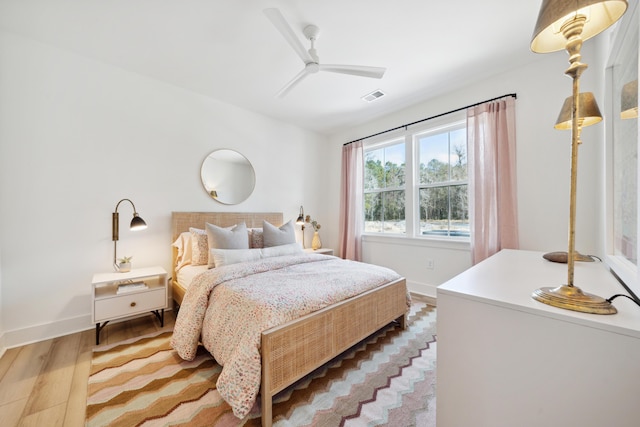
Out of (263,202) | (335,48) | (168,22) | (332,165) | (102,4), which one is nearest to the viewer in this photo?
(102,4)

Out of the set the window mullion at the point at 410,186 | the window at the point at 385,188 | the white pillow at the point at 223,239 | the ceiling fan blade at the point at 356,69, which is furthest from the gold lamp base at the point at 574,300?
the window at the point at 385,188

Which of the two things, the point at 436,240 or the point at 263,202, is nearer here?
the point at 436,240

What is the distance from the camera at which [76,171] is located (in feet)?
7.73

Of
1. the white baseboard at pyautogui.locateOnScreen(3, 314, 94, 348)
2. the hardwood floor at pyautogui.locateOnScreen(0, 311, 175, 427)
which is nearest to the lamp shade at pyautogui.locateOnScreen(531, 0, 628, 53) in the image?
the hardwood floor at pyautogui.locateOnScreen(0, 311, 175, 427)

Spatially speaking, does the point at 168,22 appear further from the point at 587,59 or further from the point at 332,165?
the point at 587,59

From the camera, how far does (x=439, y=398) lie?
0.89 metres

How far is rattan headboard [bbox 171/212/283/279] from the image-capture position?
2.88 meters

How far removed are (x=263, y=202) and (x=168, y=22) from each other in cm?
229

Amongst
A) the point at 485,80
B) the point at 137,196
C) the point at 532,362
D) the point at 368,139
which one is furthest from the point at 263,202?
the point at 532,362

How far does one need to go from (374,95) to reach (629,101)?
8.03 feet

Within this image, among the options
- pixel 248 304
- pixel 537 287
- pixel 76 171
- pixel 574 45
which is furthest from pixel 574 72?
pixel 76 171

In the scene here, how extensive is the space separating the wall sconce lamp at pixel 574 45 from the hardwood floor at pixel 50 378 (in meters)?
2.26

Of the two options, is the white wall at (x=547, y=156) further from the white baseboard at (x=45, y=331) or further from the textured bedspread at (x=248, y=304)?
the white baseboard at (x=45, y=331)

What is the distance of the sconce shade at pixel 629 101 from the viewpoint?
95cm
